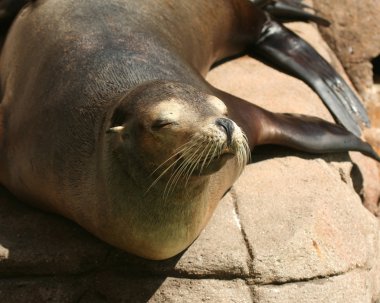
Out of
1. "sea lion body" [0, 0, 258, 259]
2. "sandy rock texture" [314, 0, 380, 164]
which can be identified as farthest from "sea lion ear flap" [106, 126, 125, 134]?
"sandy rock texture" [314, 0, 380, 164]

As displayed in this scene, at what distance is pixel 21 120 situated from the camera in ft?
17.2

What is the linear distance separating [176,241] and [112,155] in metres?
0.59

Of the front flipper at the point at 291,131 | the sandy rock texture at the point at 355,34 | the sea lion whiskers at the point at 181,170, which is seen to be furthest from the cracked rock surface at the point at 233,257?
the sandy rock texture at the point at 355,34

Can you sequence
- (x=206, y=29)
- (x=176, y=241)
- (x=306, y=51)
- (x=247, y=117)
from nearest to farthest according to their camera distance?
(x=176, y=241) < (x=247, y=117) < (x=206, y=29) < (x=306, y=51)

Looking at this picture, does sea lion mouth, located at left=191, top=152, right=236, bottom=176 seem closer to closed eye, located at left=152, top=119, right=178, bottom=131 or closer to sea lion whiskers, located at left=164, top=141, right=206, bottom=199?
sea lion whiskers, located at left=164, top=141, right=206, bottom=199

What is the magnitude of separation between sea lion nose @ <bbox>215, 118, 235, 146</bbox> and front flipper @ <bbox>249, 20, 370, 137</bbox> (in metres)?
3.13

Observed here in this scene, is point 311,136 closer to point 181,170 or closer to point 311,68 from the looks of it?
point 311,68

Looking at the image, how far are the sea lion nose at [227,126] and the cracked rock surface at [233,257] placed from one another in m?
1.14

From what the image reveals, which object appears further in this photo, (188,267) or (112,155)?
(188,267)

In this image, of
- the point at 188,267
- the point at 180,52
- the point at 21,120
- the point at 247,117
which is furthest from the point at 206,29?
the point at 188,267

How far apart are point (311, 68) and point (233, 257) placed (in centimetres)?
300

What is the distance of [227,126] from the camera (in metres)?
3.83

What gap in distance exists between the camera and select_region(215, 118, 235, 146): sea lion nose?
3.81 meters

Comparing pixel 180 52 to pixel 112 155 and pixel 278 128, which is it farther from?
pixel 112 155
